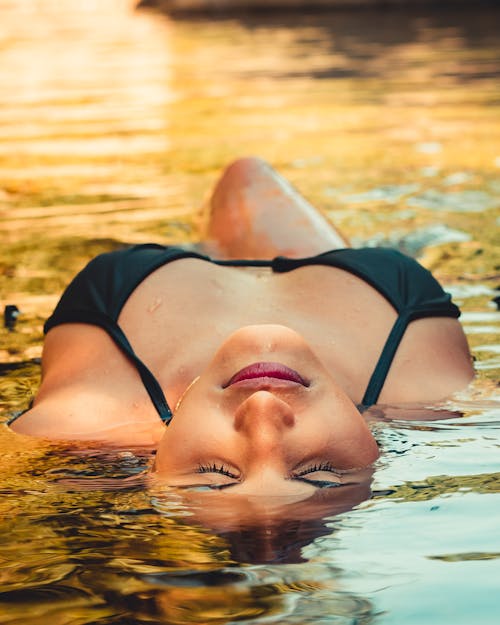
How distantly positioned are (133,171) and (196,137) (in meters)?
1.56

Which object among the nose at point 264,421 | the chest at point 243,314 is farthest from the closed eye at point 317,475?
the chest at point 243,314

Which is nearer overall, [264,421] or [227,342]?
[264,421]

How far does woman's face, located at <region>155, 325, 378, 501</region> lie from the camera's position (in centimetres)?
283

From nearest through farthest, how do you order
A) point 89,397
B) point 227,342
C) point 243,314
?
point 227,342, point 89,397, point 243,314

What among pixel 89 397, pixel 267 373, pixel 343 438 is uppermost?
pixel 267 373

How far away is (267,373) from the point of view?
3014mm

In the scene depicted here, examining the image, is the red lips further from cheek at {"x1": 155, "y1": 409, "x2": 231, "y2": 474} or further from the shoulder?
the shoulder

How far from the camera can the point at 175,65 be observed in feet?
50.4

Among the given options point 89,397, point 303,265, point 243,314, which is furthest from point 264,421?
point 303,265

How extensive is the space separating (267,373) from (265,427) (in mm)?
231

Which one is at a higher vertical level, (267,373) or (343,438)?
(267,373)

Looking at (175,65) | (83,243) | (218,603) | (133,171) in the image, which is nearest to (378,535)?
(218,603)

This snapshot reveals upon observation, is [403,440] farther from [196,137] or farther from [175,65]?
[175,65]

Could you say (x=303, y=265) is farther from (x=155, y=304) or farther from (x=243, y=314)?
(x=155, y=304)
